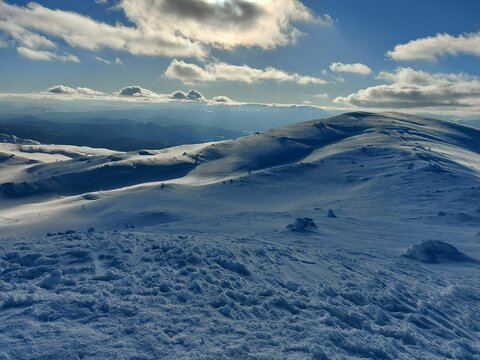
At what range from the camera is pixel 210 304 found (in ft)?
38.5

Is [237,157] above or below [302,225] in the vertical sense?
below

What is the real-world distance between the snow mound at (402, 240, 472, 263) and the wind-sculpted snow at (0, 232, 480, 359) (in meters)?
A: 4.20

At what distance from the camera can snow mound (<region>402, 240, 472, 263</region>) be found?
2238 cm

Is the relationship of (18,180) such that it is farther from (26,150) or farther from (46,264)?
(46,264)

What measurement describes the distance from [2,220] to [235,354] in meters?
55.1

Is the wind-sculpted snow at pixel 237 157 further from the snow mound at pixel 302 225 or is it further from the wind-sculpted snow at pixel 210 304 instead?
the wind-sculpted snow at pixel 210 304

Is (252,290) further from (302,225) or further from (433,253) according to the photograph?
(302,225)

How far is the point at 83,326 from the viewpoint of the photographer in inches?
375

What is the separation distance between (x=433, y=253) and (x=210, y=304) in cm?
1675

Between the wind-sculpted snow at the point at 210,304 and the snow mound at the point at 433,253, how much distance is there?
13.8 feet

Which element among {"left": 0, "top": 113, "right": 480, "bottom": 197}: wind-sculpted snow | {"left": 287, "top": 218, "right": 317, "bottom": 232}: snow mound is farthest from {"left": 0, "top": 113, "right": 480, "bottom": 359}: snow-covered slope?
{"left": 0, "top": 113, "right": 480, "bottom": 197}: wind-sculpted snow

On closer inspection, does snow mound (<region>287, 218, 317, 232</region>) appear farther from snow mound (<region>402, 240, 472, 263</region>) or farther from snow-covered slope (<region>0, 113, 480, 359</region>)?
snow mound (<region>402, 240, 472, 263</region>)

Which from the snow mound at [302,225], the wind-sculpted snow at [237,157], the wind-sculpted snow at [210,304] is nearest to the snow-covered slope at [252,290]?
the wind-sculpted snow at [210,304]

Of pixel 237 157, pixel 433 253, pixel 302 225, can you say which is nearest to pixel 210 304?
pixel 433 253
